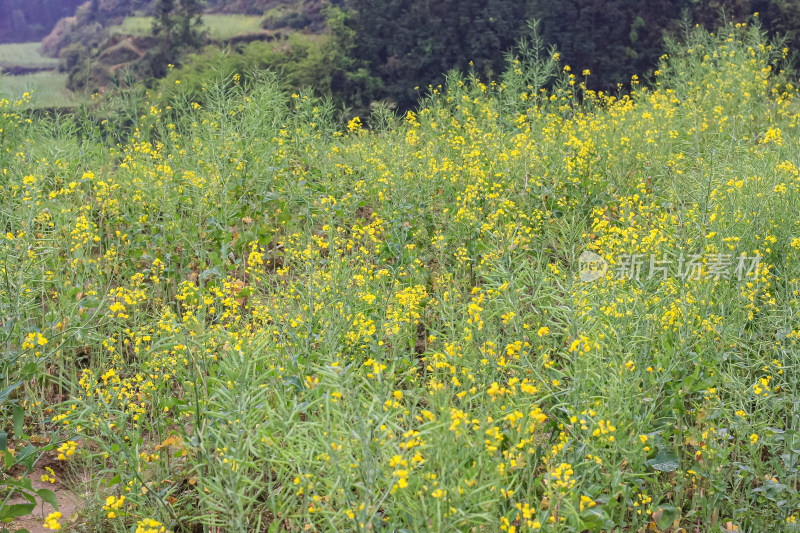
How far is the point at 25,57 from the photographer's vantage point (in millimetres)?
30656

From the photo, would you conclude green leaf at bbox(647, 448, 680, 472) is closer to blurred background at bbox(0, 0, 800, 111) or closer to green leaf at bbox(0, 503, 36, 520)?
green leaf at bbox(0, 503, 36, 520)

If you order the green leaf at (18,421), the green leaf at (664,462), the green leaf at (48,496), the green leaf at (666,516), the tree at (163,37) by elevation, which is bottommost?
the green leaf at (666,516)

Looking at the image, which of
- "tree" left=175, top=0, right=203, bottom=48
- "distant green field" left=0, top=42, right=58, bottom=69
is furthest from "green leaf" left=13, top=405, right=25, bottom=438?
"distant green field" left=0, top=42, right=58, bottom=69

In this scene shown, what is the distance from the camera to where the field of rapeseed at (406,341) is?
7.11ft

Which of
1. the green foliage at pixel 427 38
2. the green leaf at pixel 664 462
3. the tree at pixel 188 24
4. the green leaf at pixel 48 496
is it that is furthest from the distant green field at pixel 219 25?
the green leaf at pixel 664 462

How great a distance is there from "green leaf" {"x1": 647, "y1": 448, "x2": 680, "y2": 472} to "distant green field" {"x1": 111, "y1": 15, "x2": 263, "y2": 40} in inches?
841

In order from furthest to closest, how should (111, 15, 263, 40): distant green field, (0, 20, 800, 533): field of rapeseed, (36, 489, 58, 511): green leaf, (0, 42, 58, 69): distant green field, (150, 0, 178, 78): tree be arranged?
(0, 42, 58, 69): distant green field → (111, 15, 263, 40): distant green field → (150, 0, 178, 78): tree → (36, 489, 58, 511): green leaf → (0, 20, 800, 533): field of rapeseed

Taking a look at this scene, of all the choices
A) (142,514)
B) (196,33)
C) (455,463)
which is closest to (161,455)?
(142,514)

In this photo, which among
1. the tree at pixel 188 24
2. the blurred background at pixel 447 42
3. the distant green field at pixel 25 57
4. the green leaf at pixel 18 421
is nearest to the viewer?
the green leaf at pixel 18 421

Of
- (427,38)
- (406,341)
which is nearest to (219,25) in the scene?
(427,38)

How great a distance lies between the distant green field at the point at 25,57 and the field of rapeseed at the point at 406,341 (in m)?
27.2

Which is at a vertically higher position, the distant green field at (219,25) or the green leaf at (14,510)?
the distant green field at (219,25)

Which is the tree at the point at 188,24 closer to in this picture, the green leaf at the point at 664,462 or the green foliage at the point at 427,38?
the green foliage at the point at 427,38

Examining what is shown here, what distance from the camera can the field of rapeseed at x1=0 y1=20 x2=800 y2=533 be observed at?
2.17 meters
